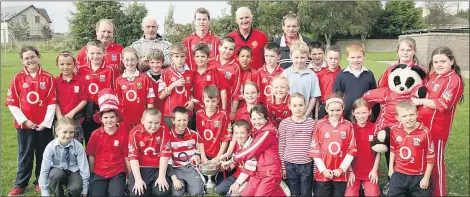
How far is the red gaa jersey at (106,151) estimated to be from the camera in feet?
17.6

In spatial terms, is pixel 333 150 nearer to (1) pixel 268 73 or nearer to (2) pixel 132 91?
(1) pixel 268 73

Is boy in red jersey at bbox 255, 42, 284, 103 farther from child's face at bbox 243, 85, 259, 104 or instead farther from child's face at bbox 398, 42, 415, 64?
child's face at bbox 398, 42, 415, 64

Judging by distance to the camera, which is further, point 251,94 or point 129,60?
point 129,60

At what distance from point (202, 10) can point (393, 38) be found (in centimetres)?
4176

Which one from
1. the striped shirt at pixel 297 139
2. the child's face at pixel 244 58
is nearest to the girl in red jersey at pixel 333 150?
the striped shirt at pixel 297 139

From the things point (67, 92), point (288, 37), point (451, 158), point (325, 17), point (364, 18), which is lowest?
point (451, 158)

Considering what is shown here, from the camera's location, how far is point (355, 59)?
5.77m

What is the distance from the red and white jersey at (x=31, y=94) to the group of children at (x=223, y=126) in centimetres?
1

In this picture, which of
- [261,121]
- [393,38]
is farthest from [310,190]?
[393,38]

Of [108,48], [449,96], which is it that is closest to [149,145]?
[108,48]

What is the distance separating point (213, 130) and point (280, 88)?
1.08 meters

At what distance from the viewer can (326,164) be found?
514cm

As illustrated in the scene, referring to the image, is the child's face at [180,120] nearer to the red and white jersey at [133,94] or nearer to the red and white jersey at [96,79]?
the red and white jersey at [133,94]

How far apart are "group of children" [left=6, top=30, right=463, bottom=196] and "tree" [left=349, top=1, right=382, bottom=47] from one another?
38986 millimetres
